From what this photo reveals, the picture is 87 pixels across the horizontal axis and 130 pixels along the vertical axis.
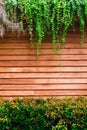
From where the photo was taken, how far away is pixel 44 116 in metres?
7.75

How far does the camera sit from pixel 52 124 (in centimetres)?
775

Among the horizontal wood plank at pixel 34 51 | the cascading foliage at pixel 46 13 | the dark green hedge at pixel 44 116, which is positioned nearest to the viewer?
the dark green hedge at pixel 44 116

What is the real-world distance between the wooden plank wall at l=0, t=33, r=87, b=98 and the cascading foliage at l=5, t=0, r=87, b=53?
0.40m

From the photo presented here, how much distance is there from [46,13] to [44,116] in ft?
6.10

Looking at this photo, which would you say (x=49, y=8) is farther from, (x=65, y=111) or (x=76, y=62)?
(x=65, y=111)

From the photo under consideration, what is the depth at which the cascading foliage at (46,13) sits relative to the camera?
802cm

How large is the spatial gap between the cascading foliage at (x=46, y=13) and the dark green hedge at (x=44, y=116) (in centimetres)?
132

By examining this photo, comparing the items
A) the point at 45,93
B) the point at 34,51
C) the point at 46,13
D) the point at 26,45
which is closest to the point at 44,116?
the point at 45,93

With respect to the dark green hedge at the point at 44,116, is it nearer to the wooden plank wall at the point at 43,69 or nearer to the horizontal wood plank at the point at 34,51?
the wooden plank wall at the point at 43,69

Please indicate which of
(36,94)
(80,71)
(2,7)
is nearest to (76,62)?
(80,71)

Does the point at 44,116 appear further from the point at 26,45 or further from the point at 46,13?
the point at 46,13

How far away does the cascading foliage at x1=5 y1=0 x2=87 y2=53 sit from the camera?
8.02m

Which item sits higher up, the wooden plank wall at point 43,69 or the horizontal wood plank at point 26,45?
the horizontal wood plank at point 26,45

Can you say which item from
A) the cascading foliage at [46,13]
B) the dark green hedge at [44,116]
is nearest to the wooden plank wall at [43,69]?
the cascading foliage at [46,13]
